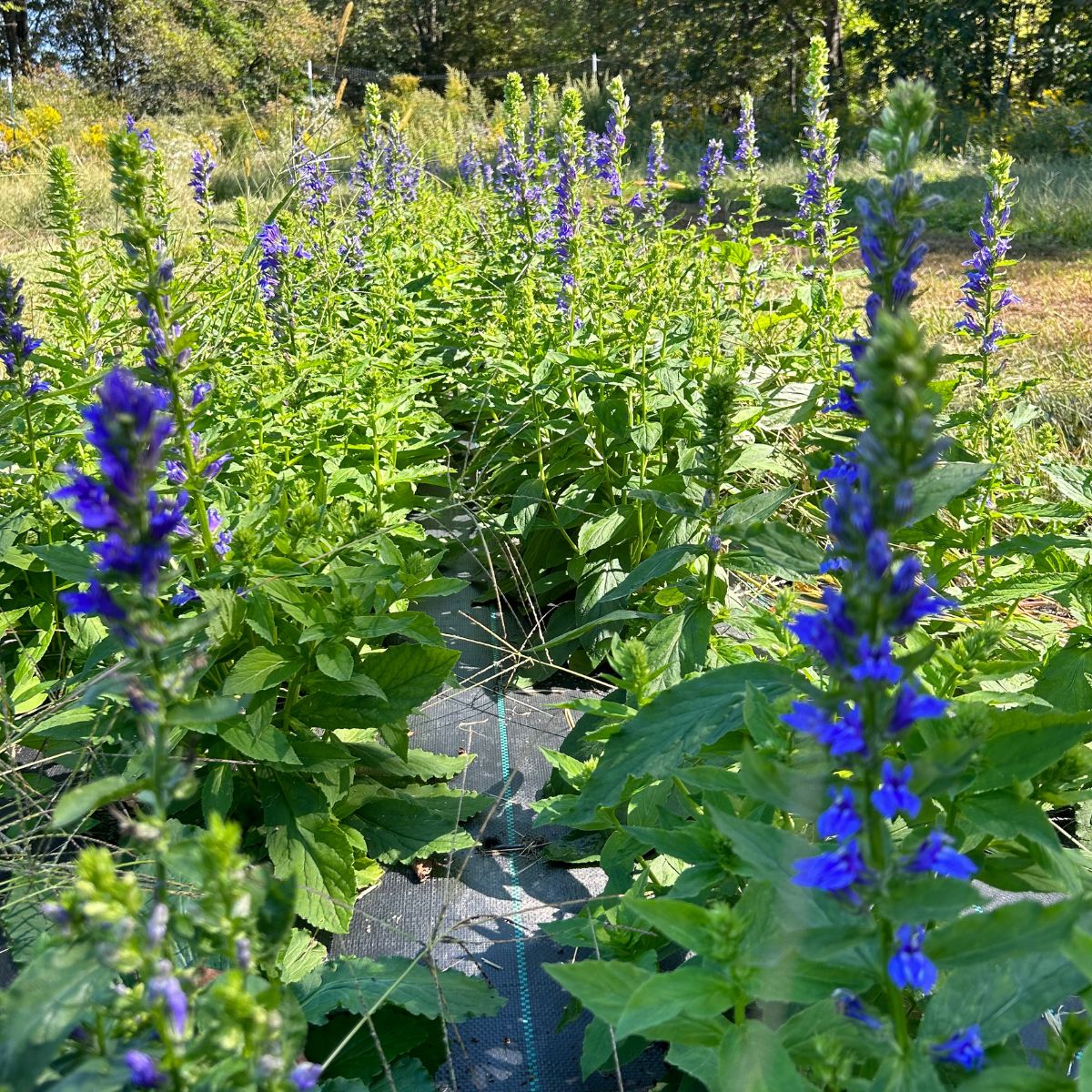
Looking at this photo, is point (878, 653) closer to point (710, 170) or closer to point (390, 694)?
point (390, 694)

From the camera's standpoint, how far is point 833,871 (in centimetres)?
119

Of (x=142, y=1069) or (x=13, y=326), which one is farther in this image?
(x=13, y=326)

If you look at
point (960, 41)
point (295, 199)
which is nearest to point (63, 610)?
point (295, 199)

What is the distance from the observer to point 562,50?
3069 centimetres

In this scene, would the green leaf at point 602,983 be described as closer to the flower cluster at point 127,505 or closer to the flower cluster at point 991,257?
the flower cluster at point 127,505

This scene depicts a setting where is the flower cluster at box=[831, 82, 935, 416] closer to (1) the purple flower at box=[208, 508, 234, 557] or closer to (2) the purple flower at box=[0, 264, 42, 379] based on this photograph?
(1) the purple flower at box=[208, 508, 234, 557]

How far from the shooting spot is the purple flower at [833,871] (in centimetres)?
118

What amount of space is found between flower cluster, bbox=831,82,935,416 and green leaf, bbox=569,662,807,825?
62 centimetres

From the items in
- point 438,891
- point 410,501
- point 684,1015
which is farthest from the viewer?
point 410,501

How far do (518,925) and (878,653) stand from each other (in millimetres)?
1547

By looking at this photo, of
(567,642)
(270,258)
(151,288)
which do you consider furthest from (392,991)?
(270,258)

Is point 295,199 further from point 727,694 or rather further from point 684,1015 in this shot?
point 684,1015

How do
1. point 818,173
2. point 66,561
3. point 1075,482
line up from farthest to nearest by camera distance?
point 818,173, point 1075,482, point 66,561

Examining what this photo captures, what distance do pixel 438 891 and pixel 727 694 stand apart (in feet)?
4.42
